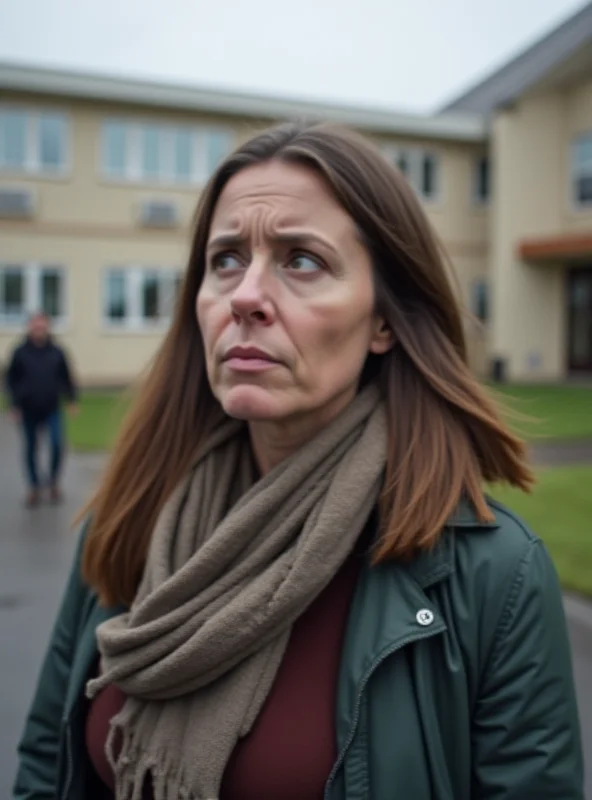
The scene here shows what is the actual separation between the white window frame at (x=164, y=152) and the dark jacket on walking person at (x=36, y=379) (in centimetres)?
1517

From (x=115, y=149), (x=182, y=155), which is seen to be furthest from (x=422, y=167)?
(x=115, y=149)

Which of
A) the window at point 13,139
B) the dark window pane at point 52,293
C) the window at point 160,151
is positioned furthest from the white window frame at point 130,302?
the window at point 13,139

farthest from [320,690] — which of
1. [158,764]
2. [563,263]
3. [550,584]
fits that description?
[563,263]

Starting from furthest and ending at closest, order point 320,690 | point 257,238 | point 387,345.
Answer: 1. point 387,345
2. point 257,238
3. point 320,690

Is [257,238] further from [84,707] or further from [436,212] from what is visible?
[436,212]

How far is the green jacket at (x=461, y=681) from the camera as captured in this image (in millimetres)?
1396

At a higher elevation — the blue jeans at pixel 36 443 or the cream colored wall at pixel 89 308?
the cream colored wall at pixel 89 308

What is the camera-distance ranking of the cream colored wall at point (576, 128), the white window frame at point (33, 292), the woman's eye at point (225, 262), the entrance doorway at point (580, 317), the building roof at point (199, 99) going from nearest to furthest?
the woman's eye at point (225, 262) → the building roof at point (199, 99) → the white window frame at point (33, 292) → the cream colored wall at point (576, 128) → the entrance doorway at point (580, 317)

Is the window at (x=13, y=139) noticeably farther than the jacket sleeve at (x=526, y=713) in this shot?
Yes

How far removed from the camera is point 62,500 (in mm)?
9062

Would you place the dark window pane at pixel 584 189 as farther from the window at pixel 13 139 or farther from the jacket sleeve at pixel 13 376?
the jacket sleeve at pixel 13 376

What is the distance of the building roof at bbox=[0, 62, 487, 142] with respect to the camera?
21.7 meters

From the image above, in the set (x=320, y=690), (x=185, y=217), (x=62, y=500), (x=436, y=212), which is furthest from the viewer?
(x=436, y=212)

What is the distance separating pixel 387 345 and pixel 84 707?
37.4 inches
